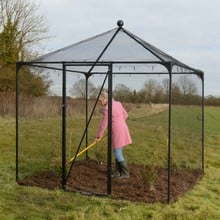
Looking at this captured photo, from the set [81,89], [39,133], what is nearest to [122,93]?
[81,89]

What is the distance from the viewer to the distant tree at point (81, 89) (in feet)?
31.3

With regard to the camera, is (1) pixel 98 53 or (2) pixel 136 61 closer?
(2) pixel 136 61

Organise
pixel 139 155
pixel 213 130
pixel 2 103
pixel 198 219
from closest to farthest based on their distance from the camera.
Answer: pixel 198 219 → pixel 139 155 → pixel 2 103 → pixel 213 130

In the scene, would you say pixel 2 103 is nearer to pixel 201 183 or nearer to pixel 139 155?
pixel 139 155

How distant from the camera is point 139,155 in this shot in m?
10.6

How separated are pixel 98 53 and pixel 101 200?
240cm

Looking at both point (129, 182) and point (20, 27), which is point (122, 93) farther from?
point (20, 27)

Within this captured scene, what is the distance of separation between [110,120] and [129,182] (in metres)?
1.46

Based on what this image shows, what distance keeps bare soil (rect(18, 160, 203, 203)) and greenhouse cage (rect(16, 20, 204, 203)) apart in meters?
0.02

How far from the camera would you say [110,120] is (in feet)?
21.7

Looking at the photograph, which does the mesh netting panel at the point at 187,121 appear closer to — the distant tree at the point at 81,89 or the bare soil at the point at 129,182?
the bare soil at the point at 129,182

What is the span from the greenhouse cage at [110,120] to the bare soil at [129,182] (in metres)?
0.02

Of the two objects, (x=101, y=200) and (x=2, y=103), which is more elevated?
(x=2, y=103)

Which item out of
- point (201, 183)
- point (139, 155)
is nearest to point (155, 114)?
point (139, 155)
